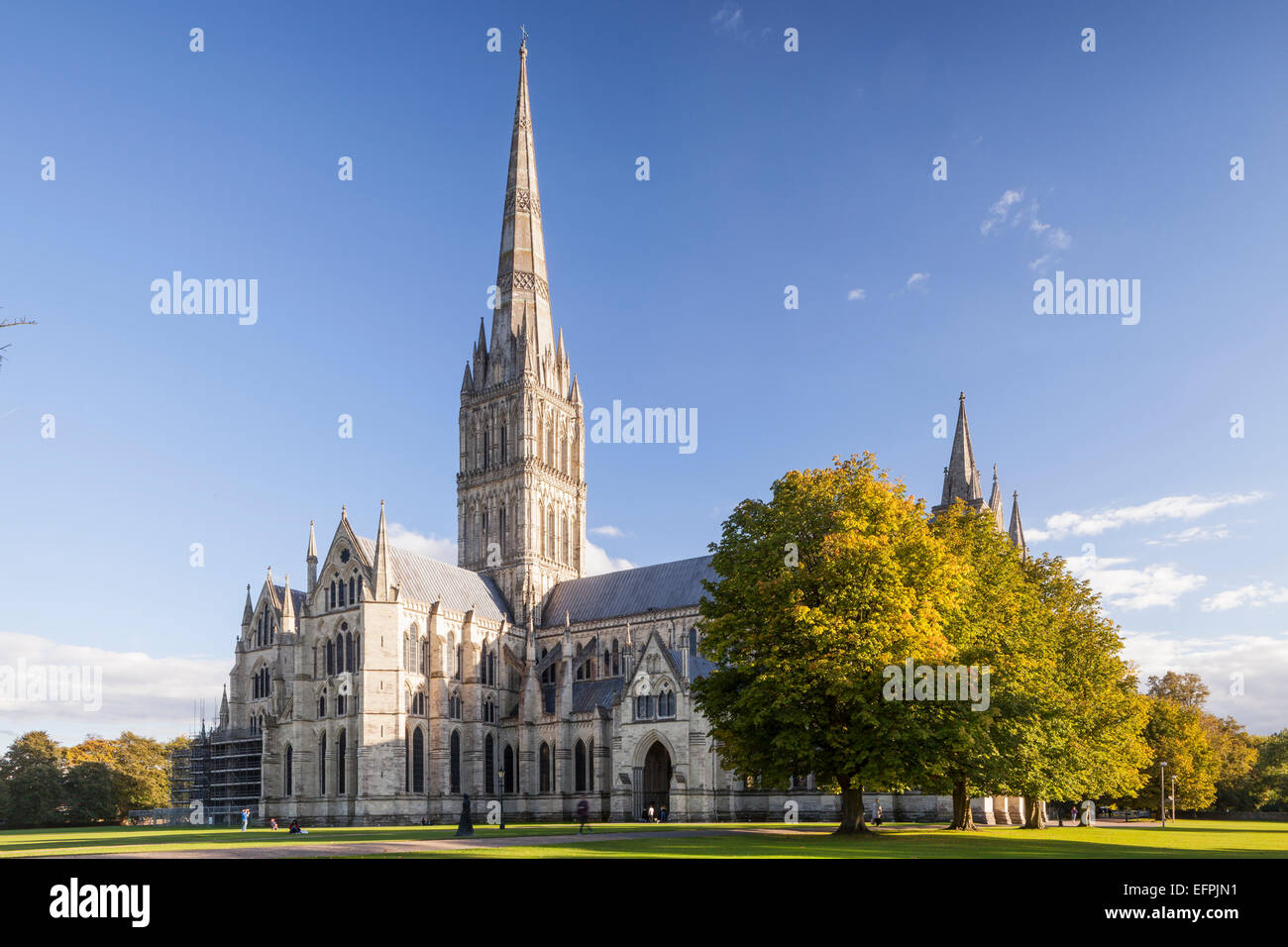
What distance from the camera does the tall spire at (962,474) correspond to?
6450 cm

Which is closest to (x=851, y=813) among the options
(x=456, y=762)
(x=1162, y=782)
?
(x=456, y=762)

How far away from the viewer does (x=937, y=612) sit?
34.7m

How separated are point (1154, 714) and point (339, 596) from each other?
205 ft

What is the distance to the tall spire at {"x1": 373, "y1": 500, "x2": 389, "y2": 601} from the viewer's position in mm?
64375

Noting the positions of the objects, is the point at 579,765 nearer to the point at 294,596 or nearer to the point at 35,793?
the point at 294,596

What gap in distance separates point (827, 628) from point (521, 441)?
51.6 m

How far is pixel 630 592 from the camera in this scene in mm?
74312

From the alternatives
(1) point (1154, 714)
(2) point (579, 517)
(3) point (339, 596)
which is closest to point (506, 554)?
(2) point (579, 517)

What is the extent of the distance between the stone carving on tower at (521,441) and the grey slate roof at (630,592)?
7.73 feet

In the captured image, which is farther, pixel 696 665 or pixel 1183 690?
pixel 1183 690

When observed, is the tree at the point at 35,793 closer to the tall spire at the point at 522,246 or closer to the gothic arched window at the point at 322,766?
the gothic arched window at the point at 322,766

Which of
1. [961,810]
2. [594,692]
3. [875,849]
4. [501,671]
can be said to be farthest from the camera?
[501,671]

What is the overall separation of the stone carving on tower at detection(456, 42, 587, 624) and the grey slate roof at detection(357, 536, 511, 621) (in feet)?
7.53
